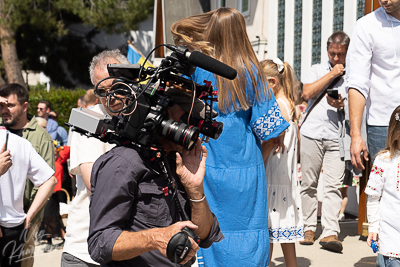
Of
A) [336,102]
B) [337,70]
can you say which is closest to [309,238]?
[336,102]

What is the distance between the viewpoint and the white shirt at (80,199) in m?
2.78

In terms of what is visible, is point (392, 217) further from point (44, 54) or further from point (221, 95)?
point (44, 54)

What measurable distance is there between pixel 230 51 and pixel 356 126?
3.84ft

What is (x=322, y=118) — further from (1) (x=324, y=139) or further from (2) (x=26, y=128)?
(2) (x=26, y=128)

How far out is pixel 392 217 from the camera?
10.6 ft

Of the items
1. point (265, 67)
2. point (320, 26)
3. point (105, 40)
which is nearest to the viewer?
point (265, 67)

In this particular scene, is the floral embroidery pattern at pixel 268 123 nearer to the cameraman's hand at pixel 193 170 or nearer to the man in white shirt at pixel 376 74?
the man in white shirt at pixel 376 74

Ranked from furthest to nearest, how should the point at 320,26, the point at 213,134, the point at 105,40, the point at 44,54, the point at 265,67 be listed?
the point at 105,40 < the point at 44,54 < the point at 320,26 < the point at 265,67 < the point at 213,134

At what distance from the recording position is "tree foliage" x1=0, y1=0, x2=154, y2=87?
62.5 ft

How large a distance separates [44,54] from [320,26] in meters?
18.5

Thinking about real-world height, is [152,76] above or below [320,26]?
below

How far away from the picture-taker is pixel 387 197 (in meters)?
3.32

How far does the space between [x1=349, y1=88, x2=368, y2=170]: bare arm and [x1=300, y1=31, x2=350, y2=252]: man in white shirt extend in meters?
1.83

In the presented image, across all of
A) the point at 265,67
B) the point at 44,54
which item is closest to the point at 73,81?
the point at 44,54
